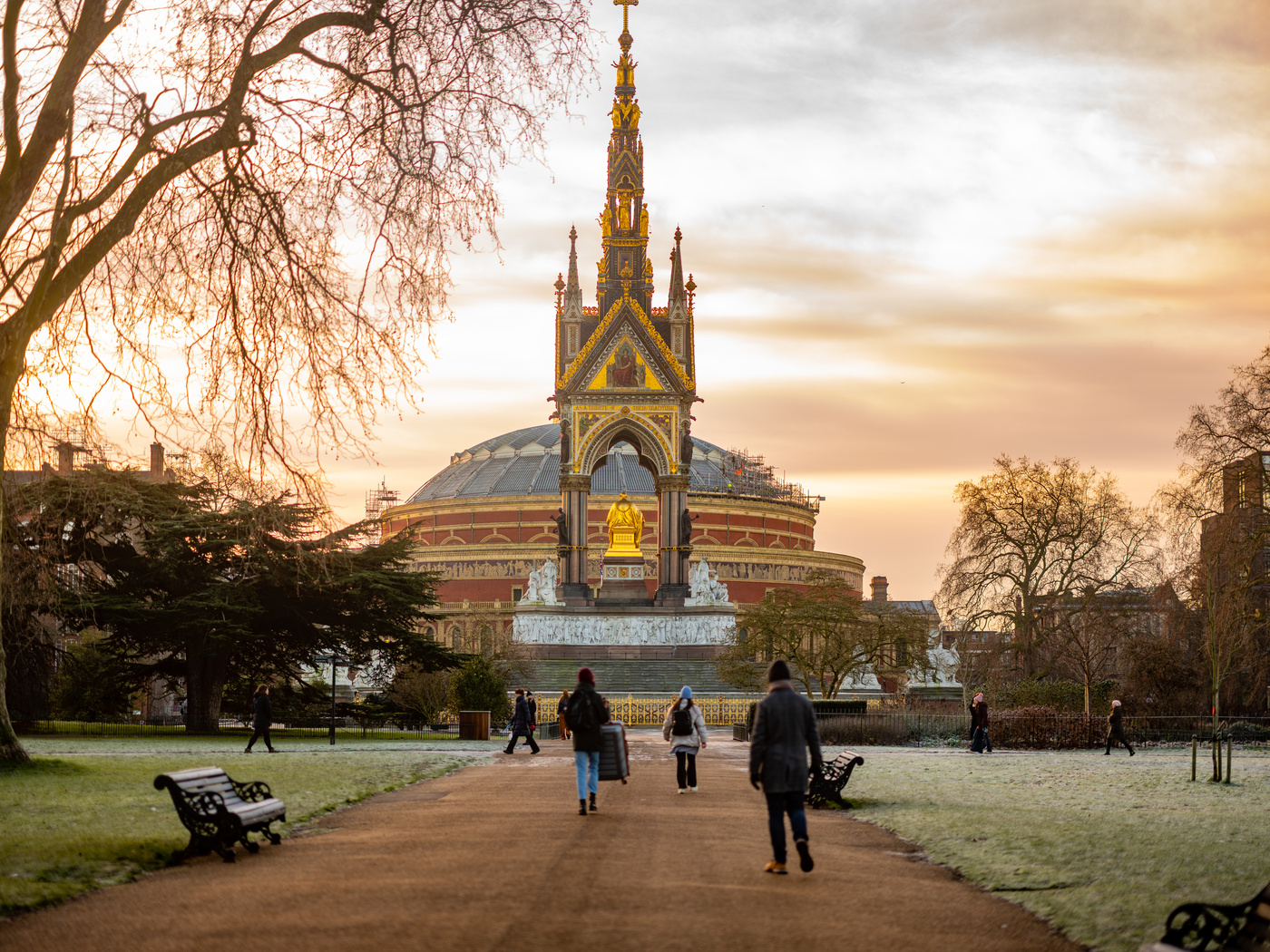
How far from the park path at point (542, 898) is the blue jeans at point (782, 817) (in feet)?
0.83

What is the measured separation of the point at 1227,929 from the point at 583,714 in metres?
9.84

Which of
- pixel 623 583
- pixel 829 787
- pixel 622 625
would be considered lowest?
pixel 829 787

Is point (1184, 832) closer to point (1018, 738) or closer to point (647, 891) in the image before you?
point (647, 891)

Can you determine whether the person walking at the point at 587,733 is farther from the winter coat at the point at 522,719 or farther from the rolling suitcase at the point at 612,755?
the winter coat at the point at 522,719

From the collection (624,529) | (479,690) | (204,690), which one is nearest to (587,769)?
(204,690)

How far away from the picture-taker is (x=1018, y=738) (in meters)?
35.7

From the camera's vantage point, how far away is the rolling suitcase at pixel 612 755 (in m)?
17.9

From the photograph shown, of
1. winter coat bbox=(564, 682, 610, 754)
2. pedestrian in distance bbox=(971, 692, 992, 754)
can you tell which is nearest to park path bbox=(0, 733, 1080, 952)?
winter coat bbox=(564, 682, 610, 754)

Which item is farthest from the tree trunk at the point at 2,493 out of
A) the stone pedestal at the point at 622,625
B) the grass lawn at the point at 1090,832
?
the stone pedestal at the point at 622,625

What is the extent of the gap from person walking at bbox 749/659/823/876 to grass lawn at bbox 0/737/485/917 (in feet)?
17.2

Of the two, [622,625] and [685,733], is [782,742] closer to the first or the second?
[685,733]

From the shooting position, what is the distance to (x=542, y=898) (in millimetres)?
Answer: 10234

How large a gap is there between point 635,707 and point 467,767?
2298cm

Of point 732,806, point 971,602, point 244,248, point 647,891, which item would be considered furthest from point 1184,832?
point 971,602
